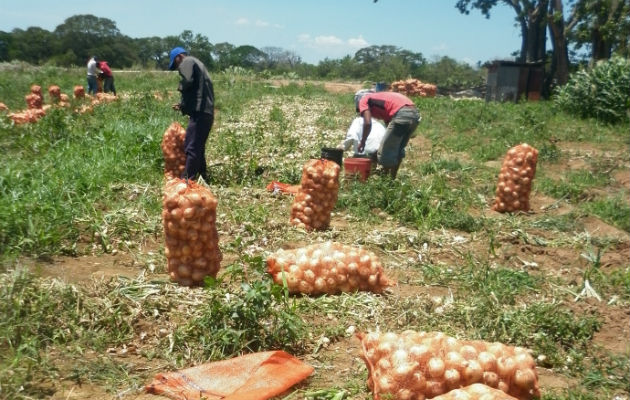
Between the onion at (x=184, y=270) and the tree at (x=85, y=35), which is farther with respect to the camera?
the tree at (x=85, y=35)

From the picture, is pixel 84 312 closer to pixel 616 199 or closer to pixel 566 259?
pixel 566 259

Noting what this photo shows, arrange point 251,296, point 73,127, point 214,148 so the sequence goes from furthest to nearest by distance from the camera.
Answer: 1. point 214,148
2. point 73,127
3. point 251,296

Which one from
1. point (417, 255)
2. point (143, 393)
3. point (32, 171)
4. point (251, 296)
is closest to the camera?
point (143, 393)

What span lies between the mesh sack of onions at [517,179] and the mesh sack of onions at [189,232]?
438cm

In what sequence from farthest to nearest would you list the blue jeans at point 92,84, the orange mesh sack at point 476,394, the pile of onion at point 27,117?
the blue jeans at point 92,84 → the pile of onion at point 27,117 → the orange mesh sack at point 476,394

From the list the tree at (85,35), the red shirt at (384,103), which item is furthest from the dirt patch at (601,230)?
the tree at (85,35)

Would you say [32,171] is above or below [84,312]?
above

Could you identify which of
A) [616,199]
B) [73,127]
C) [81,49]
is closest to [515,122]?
[616,199]

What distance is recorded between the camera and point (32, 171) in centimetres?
605

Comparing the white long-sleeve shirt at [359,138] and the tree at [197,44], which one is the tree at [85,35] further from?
the white long-sleeve shirt at [359,138]

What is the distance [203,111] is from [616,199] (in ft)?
19.3

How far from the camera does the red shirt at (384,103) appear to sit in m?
7.78

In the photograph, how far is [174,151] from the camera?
24.2 feet

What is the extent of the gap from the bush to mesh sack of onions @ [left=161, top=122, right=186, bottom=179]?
1201 cm
